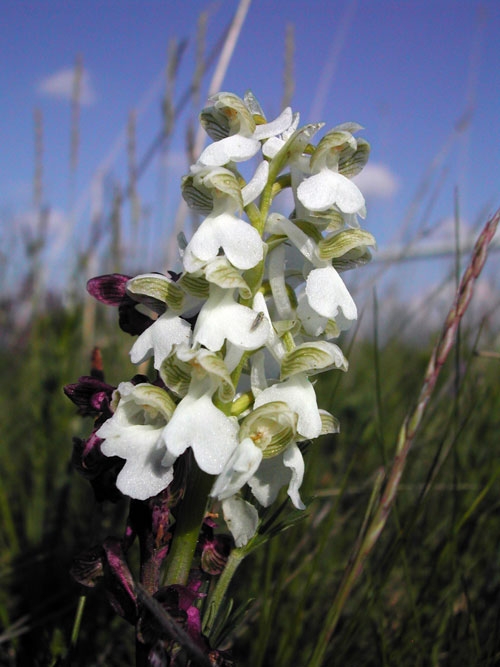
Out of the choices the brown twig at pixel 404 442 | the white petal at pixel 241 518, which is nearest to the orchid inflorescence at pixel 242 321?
the white petal at pixel 241 518

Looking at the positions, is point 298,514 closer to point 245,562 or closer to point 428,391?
point 428,391

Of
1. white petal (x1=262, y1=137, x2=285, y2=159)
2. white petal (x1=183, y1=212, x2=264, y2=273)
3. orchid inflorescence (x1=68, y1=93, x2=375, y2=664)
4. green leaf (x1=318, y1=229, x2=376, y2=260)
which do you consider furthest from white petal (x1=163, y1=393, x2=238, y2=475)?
white petal (x1=262, y1=137, x2=285, y2=159)

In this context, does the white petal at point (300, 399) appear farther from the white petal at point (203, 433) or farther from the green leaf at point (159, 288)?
the green leaf at point (159, 288)

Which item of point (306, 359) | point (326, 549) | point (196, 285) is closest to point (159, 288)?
point (196, 285)

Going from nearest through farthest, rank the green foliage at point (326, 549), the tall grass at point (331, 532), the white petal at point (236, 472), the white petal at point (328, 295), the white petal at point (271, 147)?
the white petal at point (236, 472) → the white petal at point (328, 295) → the white petal at point (271, 147) → the tall grass at point (331, 532) → the green foliage at point (326, 549)

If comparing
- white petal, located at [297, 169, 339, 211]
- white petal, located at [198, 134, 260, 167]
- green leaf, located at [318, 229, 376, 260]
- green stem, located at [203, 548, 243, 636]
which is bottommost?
green stem, located at [203, 548, 243, 636]

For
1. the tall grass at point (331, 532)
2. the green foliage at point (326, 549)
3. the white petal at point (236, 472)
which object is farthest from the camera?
the green foliage at point (326, 549)

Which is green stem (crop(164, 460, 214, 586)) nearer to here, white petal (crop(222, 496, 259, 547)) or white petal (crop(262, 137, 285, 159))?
white petal (crop(222, 496, 259, 547))

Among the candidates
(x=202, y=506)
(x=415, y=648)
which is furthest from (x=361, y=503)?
(x=202, y=506)
